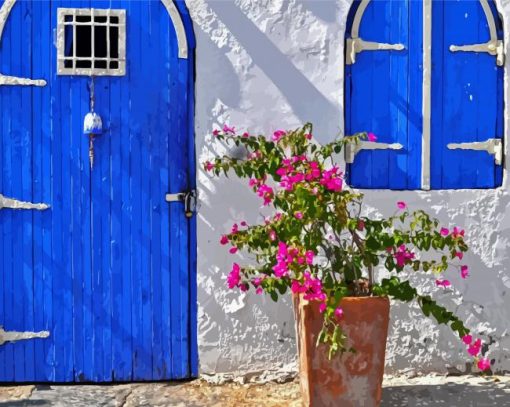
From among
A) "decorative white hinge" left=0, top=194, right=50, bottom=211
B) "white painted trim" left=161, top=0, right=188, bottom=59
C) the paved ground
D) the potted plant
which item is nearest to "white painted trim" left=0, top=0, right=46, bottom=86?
"decorative white hinge" left=0, top=194, right=50, bottom=211

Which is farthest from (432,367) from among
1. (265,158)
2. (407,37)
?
(407,37)

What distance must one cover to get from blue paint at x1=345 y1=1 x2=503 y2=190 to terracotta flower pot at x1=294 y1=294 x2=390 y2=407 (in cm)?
109

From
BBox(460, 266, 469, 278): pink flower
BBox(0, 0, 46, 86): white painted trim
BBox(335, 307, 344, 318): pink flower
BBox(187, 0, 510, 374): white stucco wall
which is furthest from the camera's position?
BBox(187, 0, 510, 374): white stucco wall

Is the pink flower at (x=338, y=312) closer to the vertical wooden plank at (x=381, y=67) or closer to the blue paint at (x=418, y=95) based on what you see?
the blue paint at (x=418, y=95)

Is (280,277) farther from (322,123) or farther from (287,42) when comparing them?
(287,42)

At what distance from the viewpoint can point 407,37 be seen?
540 centimetres

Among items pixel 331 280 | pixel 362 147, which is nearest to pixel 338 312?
pixel 331 280

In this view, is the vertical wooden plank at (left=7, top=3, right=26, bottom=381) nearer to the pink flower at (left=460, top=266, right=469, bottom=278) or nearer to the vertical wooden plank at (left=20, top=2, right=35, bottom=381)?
the vertical wooden plank at (left=20, top=2, right=35, bottom=381)

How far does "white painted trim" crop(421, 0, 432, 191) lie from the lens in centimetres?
538

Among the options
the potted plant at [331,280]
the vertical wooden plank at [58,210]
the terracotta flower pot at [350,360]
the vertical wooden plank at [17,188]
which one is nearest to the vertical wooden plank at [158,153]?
the vertical wooden plank at [58,210]

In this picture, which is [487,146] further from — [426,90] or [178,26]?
[178,26]

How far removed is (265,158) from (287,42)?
875 mm

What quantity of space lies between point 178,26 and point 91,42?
1.76 feet

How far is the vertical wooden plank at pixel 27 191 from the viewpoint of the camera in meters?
5.23
